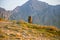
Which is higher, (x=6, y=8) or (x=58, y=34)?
(x=6, y=8)

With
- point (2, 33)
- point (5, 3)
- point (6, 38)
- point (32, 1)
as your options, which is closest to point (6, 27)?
point (2, 33)

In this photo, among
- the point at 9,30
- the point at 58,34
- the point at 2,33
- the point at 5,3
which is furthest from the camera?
the point at 5,3

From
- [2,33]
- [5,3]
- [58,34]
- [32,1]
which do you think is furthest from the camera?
[32,1]

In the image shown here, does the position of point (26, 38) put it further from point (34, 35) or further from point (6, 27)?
point (6, 27)

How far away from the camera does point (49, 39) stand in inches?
153

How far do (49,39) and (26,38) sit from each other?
0.54 metres

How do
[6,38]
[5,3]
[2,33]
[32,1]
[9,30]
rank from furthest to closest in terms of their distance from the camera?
[32,1], [5,3], [9,30], [2,33], [6,38]

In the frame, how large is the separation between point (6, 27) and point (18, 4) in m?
1.61

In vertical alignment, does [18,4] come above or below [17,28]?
above

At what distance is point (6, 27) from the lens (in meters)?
4.18

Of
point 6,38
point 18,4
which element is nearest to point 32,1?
point 18,4

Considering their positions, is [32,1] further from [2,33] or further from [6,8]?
[2,33]

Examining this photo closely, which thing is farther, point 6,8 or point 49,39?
point 6,8

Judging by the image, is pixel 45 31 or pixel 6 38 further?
pixel 45 31
